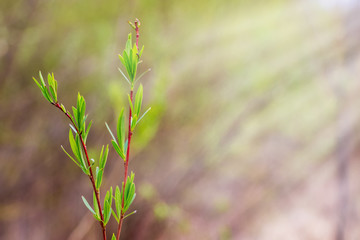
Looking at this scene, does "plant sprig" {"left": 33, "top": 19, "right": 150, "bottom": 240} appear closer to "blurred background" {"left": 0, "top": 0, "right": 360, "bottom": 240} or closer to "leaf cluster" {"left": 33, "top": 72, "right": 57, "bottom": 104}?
"leaf cluster" {"left": 33, "top": 72, "right": 57, "bottom": 104}

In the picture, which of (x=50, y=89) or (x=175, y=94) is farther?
(x=175, y=94)

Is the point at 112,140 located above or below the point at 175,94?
below

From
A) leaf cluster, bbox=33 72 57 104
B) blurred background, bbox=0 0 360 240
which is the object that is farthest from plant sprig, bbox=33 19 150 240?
blurred background, bbox=0 0 360 240

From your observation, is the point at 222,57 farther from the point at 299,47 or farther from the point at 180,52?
the point at 299,47

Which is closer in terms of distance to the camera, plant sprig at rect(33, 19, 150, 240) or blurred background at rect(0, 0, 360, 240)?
plant sprig at rect(33, 19, 150, 240)

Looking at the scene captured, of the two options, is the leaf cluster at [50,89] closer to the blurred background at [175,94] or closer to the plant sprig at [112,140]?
the plant sprig at [112,140]

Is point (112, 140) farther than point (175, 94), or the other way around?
point (175, 94)

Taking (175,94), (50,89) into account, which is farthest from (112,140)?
(175,94)

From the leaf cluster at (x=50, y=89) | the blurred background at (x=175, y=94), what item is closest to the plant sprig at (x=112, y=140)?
the leaf cluster at (x=50, y=89)

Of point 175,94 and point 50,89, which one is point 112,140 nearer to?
point 50,89
